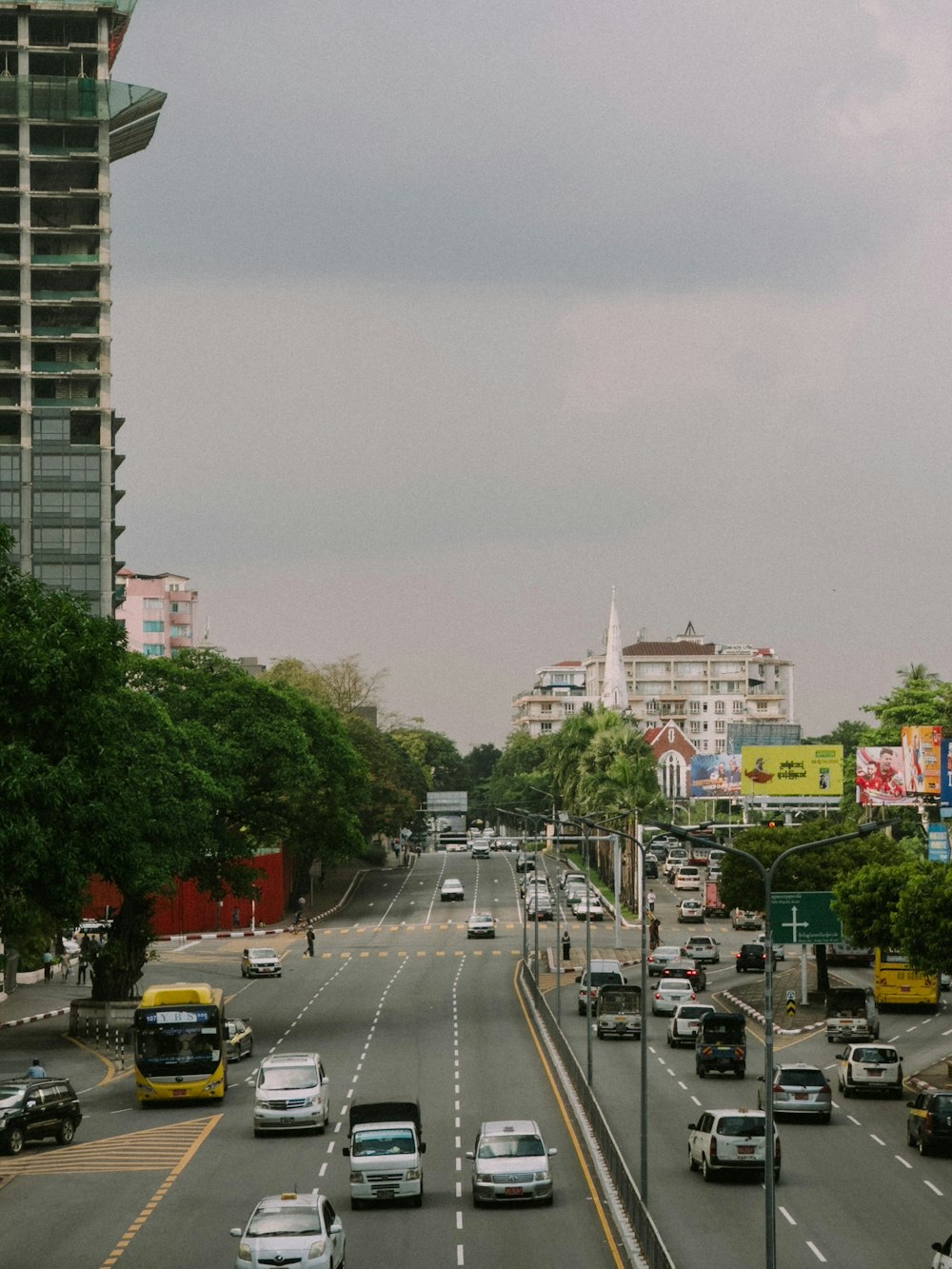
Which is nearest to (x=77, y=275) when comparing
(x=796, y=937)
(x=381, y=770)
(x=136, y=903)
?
(x=381, y=770)

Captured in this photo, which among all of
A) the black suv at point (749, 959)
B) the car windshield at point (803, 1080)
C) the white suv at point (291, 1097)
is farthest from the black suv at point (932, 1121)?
the black suv at point (749, 959)

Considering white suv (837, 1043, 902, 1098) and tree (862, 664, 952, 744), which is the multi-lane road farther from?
tree (862, 664, 952, 744)

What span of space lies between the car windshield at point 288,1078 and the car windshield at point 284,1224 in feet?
58.5

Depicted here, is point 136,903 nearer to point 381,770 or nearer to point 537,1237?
point 537,1237

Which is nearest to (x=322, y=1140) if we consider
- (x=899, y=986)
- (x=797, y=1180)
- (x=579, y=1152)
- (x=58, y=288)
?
(x=579, y=1152)

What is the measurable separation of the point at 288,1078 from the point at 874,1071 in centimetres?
Result: 1726

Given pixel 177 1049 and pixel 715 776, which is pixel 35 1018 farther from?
pixel 715 776

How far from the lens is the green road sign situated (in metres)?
71.4

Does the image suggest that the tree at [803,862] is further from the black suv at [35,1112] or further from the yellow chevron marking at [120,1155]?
the black suv at [35,1112]

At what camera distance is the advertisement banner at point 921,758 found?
98062 mm

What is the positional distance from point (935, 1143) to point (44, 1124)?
21.2m

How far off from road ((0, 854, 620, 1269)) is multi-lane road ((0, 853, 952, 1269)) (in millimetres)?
96

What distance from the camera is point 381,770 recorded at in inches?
5851

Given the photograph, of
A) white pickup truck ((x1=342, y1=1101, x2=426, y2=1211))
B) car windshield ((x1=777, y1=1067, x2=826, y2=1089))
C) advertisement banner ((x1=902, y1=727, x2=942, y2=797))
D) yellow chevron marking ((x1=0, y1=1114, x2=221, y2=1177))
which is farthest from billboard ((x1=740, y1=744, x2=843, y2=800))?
white pickup truck ((x1=342, y1=1101, x2=426, y2=1211))
